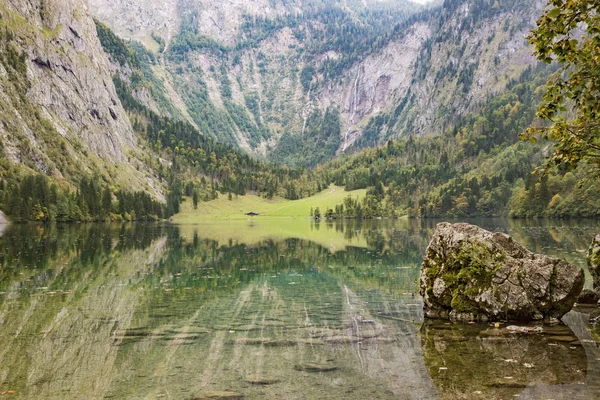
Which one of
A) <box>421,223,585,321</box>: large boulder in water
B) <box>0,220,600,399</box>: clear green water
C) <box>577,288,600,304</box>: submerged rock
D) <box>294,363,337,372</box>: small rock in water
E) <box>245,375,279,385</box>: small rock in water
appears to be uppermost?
<box>421,223,585,321</box>: large boulder in water

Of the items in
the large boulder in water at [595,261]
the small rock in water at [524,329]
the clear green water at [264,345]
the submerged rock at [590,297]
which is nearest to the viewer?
the clear green water at [264,345]

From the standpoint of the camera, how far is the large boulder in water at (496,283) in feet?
78.6

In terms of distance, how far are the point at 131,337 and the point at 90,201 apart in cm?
18855

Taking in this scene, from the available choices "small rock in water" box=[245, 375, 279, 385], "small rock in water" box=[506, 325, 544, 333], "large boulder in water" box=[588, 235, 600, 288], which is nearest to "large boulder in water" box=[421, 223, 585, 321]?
"small rock in water" box=[506, 325, 544, 333]

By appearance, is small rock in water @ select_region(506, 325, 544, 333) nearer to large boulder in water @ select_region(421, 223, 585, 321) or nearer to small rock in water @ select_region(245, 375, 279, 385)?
large boulder in water @ select_region(421, 223, 585, 321)

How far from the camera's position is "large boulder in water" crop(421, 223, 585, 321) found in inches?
943

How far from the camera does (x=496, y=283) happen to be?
2466 cm

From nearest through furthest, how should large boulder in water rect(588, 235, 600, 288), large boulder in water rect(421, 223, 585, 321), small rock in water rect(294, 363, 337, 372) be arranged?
1. small rock in water rect(294, 363, 337, 372)
2. large boulder in water rect(421, 223, 585, 321)
3. large boulder in water rect(588, 235, 600, 288)

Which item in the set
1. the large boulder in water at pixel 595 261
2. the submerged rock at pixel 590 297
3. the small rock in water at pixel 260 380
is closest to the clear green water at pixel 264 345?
the small rock in water at pixel 260 380

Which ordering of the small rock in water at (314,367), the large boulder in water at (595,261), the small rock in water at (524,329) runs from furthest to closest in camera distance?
the large boulder in water at (595,261), the small rock in water at (524,329), the small rock in water at (314,367)

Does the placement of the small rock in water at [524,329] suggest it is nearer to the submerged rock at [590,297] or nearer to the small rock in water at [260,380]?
the submerged rock at [590,297]

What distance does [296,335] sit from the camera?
72.4ft

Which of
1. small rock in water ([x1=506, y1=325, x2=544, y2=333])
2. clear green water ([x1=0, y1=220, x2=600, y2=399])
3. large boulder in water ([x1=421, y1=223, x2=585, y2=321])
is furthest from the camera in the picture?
large boulder in water ([x1=421, y1=223, x2=585, y2=321])

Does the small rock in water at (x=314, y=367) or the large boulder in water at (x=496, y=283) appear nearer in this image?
the small rock in water at (x=314, y=367)
